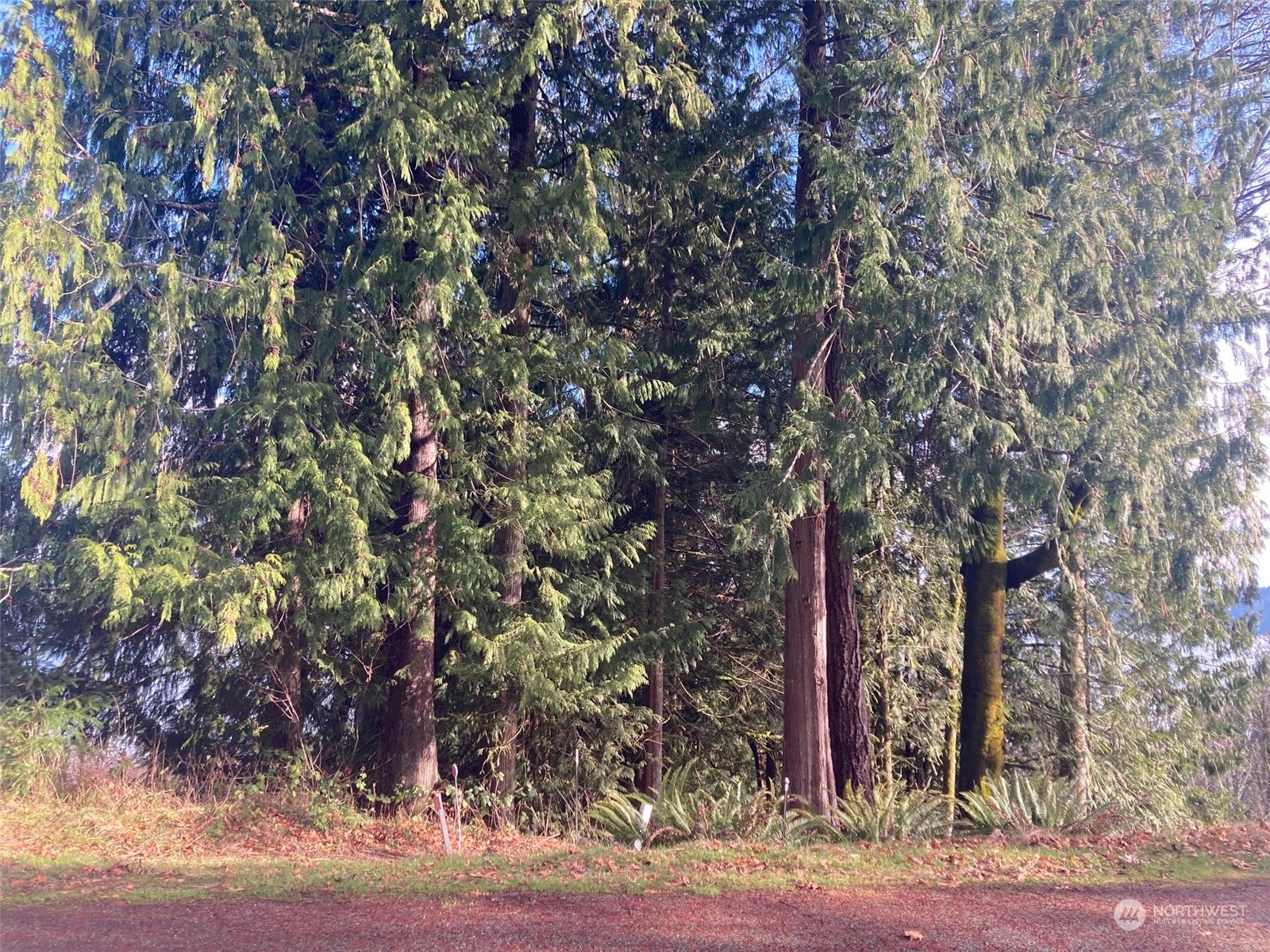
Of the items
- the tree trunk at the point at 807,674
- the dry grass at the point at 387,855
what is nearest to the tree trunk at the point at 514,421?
the dry grass at the point at 387,855

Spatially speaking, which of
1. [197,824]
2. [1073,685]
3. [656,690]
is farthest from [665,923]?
[1073,685]

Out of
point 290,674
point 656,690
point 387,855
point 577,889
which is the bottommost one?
point 387,855

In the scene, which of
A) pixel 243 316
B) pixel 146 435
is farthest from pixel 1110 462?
pixel 146 435

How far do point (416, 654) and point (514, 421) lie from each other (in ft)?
10.7

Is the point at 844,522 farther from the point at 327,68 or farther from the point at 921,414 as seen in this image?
the point at 327,68

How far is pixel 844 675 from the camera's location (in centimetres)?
1237

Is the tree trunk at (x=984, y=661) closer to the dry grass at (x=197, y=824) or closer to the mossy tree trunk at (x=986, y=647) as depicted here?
the mossy tree trunk at (x=986, y=647)

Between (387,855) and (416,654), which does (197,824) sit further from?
(416,654)

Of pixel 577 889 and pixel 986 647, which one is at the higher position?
pixel 986 647

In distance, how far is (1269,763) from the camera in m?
18.9

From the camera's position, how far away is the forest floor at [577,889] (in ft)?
21.0

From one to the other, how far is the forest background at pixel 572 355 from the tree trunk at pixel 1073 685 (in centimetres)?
20

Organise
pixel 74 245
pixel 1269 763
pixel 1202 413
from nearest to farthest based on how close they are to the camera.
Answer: pixel 74 245 < pixel 1202 413 < pixel 1269 763

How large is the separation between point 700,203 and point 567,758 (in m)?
8.17
